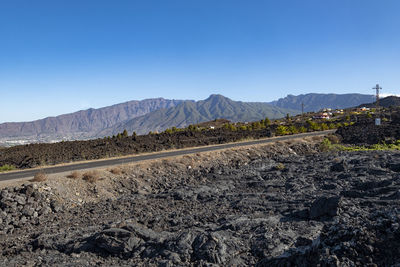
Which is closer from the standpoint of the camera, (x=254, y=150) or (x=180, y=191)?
(x=180, y=191)

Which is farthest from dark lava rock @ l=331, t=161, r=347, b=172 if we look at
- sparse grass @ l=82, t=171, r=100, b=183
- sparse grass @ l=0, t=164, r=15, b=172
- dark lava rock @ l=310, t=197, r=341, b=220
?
sparse grass @ l=0, t=164, r=15, b=172

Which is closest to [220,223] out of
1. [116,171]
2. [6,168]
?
[116,171]

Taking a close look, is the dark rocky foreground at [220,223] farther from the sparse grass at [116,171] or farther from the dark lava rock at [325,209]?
the sparse grass at [116,171]

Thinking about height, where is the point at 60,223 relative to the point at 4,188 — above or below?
below

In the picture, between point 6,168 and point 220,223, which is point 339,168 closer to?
point 220,223

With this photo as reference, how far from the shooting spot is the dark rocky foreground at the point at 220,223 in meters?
5.80

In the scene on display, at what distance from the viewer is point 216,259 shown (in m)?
7.89

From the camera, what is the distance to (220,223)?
10.9 meters

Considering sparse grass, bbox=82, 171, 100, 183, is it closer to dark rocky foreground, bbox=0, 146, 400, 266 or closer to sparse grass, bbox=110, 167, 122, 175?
dark rocky foreground, bbox=0, 146, 400, 266

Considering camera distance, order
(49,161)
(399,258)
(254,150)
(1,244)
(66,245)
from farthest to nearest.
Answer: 1. (254,150)
2. (49,161)
3. (1,244)
4. (66,245)
5. (399,258)

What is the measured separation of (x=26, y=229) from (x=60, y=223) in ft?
4.49

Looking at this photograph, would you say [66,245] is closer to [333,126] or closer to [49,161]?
[49,161]

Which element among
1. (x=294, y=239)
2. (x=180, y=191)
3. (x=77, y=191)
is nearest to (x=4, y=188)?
(x=77, y=191)

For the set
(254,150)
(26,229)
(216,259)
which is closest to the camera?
(216,259)
